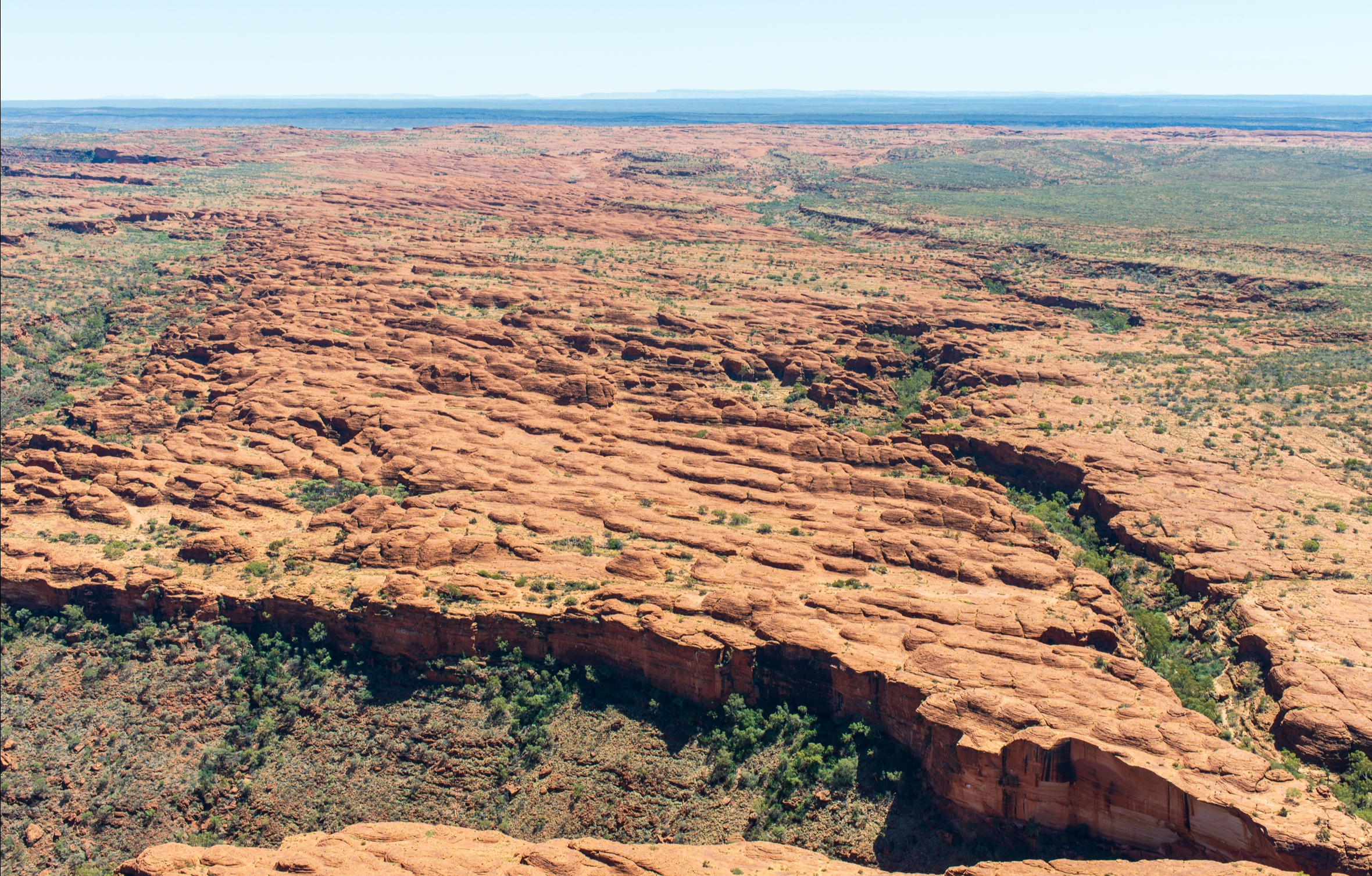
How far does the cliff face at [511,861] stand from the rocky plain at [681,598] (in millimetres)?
173

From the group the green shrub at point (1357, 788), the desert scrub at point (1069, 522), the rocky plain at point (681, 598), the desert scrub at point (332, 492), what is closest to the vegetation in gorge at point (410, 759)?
the rocky plain at point (681, 598)

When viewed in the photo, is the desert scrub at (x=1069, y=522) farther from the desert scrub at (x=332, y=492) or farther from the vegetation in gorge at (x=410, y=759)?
the desert scrub at (x=332, y=492)

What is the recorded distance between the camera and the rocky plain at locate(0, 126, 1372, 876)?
81.5ft

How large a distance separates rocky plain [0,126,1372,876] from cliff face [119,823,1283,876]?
0.57 feet

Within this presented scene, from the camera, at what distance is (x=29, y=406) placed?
58.8 metres

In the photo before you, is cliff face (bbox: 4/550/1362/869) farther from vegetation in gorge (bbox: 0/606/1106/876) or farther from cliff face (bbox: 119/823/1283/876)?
cliff face (bbox: 119/823/1283/876)

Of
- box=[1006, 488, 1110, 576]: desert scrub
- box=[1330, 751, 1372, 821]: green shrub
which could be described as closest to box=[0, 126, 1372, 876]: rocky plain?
box=[1330, 751, 1372, 821]: green shrub

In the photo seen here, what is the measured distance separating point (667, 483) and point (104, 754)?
1017 inches

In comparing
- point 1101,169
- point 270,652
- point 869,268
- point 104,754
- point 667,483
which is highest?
point 1101,169

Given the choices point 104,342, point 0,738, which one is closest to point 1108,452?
point 0,738

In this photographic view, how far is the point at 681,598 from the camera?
3147 cm

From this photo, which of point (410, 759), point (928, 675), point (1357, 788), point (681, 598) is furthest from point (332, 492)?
point (1357, 788)

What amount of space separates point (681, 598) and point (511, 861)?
36.2 feet

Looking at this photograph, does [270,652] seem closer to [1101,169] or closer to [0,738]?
[0,738]
